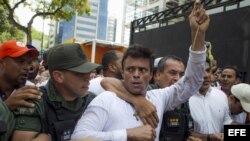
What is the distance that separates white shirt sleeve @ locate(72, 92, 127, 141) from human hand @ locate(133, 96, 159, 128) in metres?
0.22

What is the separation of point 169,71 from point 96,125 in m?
1.33

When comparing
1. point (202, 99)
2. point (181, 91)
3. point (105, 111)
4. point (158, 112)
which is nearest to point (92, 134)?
point (105, 111)

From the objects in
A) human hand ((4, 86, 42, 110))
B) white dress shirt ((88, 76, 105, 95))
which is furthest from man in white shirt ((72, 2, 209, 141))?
white dress shirt ((88, 76, 105, 95))

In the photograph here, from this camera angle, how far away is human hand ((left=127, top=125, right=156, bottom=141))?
254 centimetres

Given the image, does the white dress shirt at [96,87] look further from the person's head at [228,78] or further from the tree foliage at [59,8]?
the tree foliage at [59,8]

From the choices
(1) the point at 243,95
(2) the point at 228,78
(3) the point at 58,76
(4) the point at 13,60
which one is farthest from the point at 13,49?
(2) the point at 228,78

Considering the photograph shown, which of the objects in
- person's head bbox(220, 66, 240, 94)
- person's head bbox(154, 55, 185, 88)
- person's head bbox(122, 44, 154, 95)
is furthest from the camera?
person's head bbox(220, 66, 240, 94)

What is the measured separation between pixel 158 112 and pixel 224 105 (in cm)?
148

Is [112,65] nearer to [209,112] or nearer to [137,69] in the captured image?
[209,112]

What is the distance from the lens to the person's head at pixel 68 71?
2.73 meters

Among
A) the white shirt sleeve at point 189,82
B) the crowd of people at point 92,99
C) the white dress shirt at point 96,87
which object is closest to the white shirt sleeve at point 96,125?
the crowd of people at point 92,99

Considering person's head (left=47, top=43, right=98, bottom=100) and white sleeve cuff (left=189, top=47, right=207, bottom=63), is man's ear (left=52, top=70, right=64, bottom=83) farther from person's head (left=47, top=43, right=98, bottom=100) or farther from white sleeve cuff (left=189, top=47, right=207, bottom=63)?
white sleeve cuff (left=189, top=47, right=207, bottom=63)

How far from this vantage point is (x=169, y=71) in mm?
3727

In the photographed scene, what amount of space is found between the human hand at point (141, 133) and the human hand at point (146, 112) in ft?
0.44
